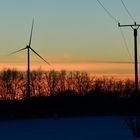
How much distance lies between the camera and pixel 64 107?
91.9m

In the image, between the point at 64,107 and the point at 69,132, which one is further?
the point at 64,107

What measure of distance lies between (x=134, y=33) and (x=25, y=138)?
1018 cm

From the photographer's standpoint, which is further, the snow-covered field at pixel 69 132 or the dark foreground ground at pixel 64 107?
the dark foreground ground at pixel 64 107

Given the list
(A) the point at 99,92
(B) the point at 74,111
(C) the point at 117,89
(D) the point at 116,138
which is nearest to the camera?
(D) the point at 116,138

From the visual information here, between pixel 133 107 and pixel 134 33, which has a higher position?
pixel 134 33

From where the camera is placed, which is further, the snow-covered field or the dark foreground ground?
the dark foreground ground

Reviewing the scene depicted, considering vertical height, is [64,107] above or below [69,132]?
above

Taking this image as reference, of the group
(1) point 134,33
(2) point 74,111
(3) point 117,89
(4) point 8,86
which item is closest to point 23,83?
(4) point 8,86

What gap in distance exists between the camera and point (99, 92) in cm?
13850

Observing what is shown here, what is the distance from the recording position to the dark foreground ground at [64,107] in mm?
85375

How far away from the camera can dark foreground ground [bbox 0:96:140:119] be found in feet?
280

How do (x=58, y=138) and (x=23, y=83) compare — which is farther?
(x=23, y=83)

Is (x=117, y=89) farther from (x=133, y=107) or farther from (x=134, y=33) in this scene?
(x=134, y=33)

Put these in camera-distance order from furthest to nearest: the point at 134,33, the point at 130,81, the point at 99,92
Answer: the point at 130,81
the point at 99,92
the point at 134,33
